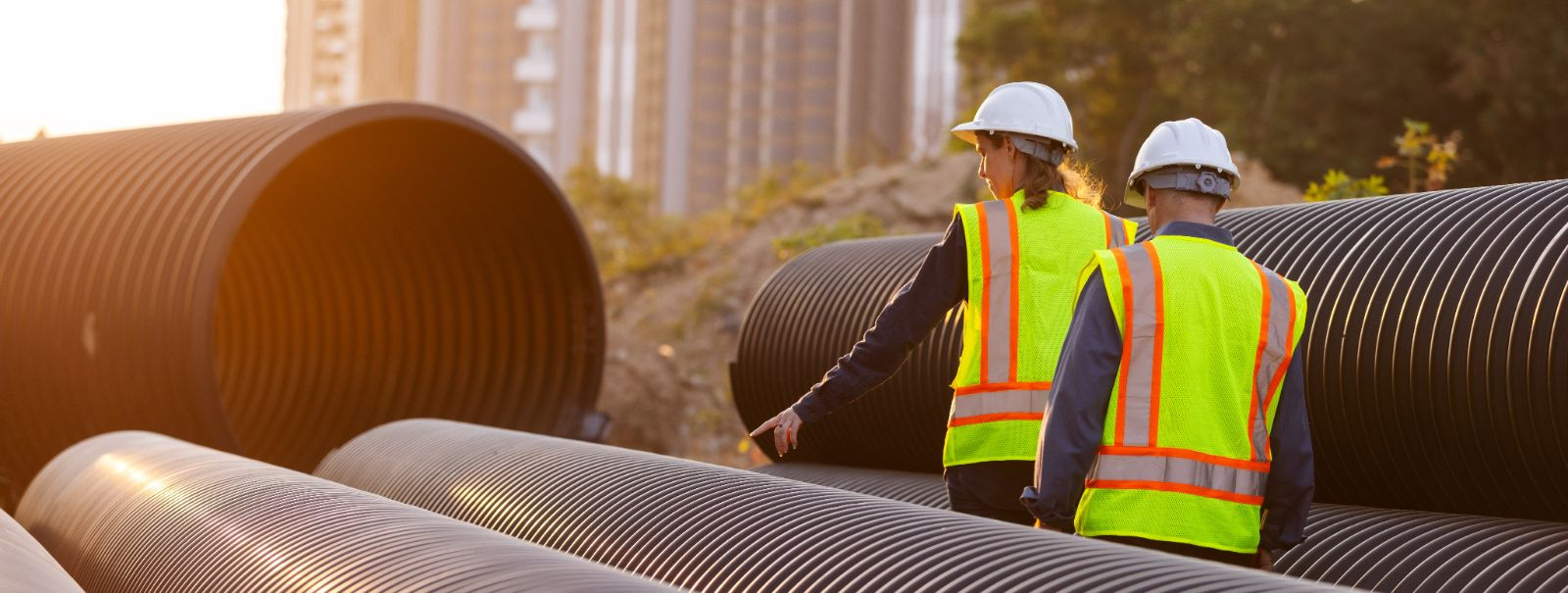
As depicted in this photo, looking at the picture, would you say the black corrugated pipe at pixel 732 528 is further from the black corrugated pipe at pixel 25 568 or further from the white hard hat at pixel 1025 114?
the black corrugated pipe at pixel 25 568

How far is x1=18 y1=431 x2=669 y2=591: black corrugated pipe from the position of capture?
2.96m

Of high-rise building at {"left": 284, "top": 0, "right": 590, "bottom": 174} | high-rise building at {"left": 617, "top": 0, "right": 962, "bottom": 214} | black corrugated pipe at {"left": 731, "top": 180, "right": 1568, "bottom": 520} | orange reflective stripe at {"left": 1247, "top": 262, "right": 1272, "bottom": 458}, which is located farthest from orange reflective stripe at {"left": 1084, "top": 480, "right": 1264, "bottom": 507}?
high-rise building at {"left": 284, "top": 0, "right": 590, "bottom": 174}

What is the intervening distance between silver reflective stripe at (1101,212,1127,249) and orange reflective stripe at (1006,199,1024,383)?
323 mm

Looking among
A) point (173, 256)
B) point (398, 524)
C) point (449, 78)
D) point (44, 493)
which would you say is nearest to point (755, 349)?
point (173, 256)

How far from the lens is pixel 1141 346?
3148 millimetres

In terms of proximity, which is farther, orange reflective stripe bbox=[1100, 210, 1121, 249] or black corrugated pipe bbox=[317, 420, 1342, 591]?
orange reflective stripe bbox=[1100, 210, 1121, 249]

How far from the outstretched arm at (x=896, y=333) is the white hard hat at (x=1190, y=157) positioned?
70 cm

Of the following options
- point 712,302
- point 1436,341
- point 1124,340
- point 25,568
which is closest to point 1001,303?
point 1124,340

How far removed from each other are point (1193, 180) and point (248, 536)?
2394mm

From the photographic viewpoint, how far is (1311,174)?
58.2ft

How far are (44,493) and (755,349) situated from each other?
11.5 ft

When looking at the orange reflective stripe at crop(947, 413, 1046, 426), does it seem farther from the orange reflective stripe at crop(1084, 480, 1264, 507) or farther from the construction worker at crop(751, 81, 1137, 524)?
the orange reflective stripe at crop(1084, 480, 1264, 507)

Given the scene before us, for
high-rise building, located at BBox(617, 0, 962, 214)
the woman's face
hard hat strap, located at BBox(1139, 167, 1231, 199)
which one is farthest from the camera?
high-rise building, located at BBox(617, 0, 962, 214)

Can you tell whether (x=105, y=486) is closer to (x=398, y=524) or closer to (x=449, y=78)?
(x=398, y=524)
